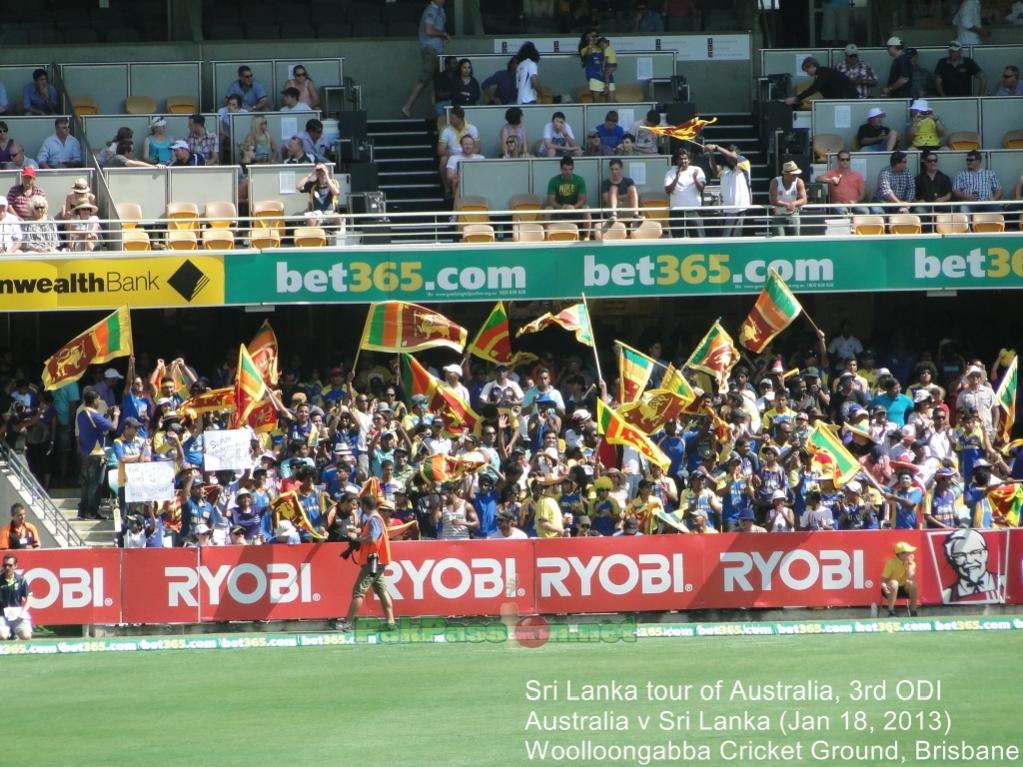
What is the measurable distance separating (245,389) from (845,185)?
31.9 ft

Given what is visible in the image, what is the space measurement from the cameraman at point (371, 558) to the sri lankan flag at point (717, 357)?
504 cm

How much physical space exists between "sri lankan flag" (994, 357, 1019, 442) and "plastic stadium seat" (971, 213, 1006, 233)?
336cm

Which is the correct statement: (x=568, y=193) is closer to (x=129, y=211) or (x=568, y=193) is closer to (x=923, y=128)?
(x=923, y=128)

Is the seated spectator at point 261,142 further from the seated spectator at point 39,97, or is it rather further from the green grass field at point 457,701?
the green grass field at point 457,701

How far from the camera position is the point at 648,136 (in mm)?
28281

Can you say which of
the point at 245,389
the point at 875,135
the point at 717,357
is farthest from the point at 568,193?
the point at 245,389

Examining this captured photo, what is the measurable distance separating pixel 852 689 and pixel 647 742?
2.75m

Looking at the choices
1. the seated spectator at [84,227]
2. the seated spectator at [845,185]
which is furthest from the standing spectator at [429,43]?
the seated spectator at [845,185]

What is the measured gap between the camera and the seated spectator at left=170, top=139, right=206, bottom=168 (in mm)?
27433

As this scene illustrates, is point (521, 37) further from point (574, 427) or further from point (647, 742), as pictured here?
point (647, 742)

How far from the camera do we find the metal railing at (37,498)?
23.4m

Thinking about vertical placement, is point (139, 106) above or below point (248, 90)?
below

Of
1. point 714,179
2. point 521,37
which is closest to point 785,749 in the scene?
point 714,179

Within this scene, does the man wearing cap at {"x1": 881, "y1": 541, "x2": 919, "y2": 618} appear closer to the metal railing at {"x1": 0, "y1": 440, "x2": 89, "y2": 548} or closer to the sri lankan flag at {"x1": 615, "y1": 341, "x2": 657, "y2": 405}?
the sri lankan flag at {"x1": 615, "y1": 341, "x2": 657, "y2": 405}
